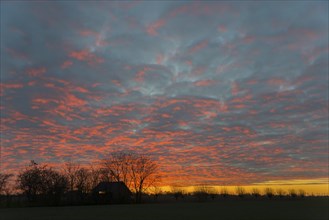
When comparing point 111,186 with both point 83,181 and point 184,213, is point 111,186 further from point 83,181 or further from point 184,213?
point 184,213

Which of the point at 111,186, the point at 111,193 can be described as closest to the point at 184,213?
the point at 111,193

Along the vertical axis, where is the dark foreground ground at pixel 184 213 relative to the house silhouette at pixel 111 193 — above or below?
below

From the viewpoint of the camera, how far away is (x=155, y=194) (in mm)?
113000

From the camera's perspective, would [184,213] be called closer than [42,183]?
Yes

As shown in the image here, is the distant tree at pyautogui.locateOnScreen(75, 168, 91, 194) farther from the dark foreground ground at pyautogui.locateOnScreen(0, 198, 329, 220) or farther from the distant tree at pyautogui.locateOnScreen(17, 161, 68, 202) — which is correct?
the dark foreground ground at pyautogui.locateOnScreen(0, 198, 329, 220)

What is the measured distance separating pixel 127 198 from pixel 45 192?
22.1 m

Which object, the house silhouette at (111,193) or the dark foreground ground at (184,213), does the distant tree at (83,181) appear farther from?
the dark foreground ground at (184,213)

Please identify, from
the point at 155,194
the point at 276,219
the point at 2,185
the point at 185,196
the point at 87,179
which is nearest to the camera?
the point at 276,219

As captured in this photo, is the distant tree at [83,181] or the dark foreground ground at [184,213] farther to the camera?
the distant tree at [83,181]

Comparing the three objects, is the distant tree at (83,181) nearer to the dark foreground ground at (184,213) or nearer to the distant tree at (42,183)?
the distant tree at (42,183)

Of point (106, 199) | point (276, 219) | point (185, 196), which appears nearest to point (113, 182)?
point (106, 199)

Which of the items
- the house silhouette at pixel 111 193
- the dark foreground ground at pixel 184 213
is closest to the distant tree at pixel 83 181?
the house silhouette at pixel 111 193

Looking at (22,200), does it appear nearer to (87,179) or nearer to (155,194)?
(87,179)

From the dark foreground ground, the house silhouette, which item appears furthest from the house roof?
the dark foreground ground
